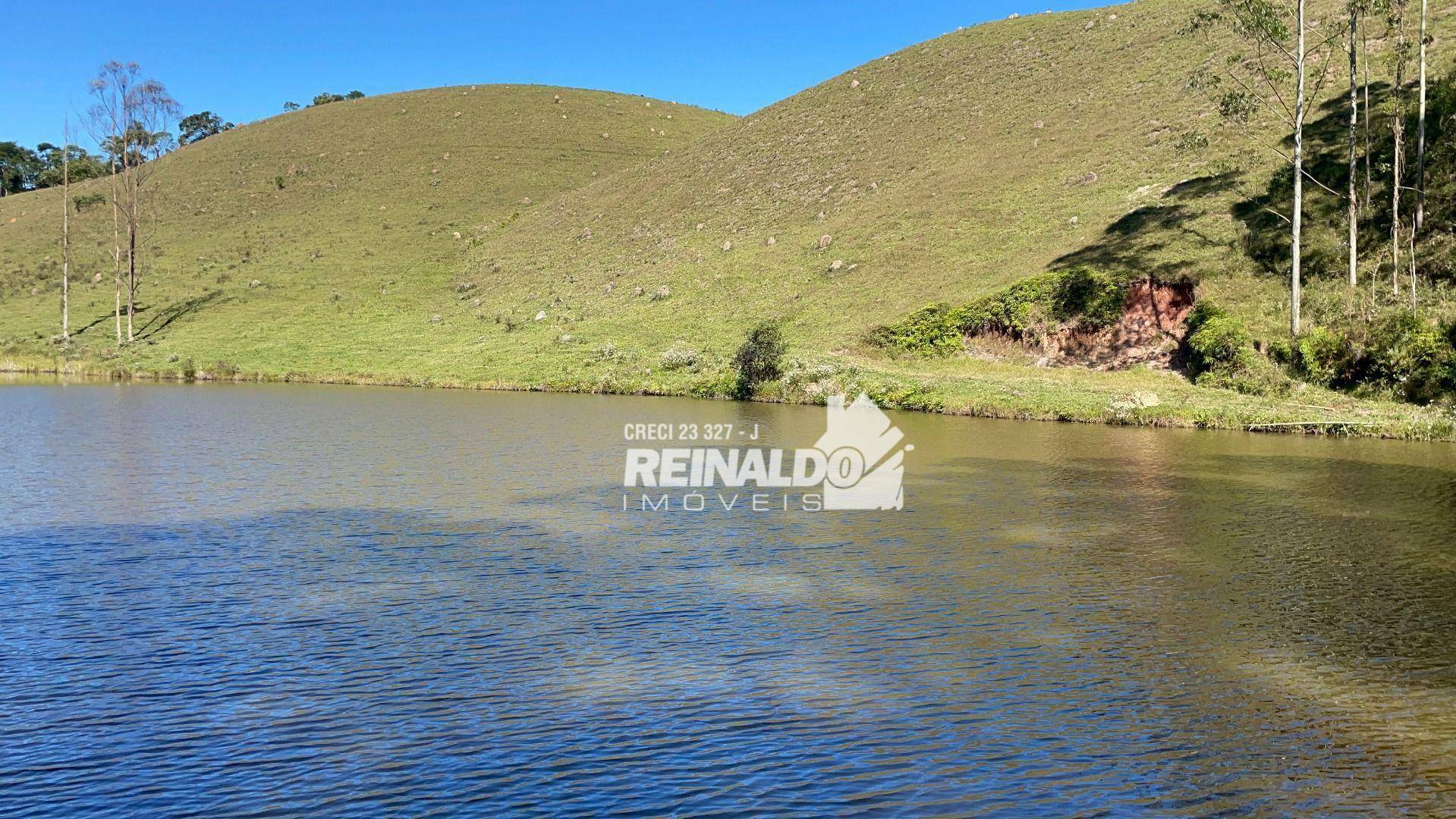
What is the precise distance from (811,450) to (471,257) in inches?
2927

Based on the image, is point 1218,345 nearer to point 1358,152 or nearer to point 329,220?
point 1358,152

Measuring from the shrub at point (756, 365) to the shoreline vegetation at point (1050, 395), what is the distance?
61 cm

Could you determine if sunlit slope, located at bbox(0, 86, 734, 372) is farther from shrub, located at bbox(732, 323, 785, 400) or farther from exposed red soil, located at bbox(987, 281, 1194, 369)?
exposed red soil, located at bbox(987, 281, 1194, 369)

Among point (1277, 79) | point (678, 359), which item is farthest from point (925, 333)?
point (1277, 79)

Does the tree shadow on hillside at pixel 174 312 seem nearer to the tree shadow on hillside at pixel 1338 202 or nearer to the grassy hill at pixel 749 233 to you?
the grassy hill at pixel 749 233

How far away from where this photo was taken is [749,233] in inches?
3551

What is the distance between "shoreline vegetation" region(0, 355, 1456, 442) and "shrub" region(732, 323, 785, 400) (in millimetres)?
607

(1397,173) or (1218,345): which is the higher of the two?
(1397,173)

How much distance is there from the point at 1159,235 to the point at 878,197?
32090 mm

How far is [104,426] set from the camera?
38.3 meters

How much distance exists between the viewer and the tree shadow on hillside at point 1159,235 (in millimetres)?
56406
